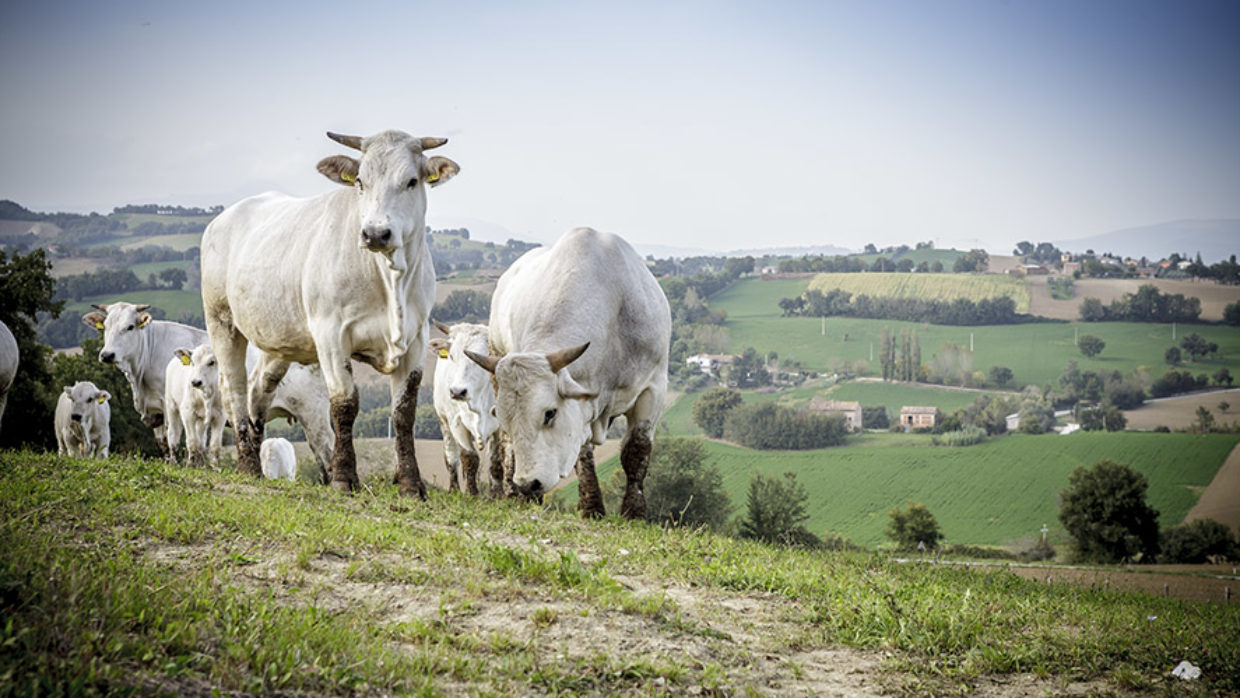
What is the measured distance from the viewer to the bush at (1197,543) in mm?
72875

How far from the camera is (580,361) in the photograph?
10.1 m

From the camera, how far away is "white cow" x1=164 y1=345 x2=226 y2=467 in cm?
1870

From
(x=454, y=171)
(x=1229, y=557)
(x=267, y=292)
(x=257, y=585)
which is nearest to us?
(x=257, y=585)

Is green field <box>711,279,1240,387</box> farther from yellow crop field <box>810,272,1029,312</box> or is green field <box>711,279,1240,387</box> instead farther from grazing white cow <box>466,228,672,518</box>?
grazing white cow <box>466,228,672,518</box>

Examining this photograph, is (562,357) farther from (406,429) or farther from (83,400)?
(83,400)

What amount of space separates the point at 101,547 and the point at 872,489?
311 feet

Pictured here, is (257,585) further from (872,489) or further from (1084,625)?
(872,489)

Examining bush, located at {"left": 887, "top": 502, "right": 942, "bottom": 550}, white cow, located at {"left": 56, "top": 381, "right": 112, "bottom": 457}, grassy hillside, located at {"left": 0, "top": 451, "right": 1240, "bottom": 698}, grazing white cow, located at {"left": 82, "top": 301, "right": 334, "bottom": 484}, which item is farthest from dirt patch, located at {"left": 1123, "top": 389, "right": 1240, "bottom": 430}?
grassy hillside, located at {"left": 0, "top": 451, "right": 1240, "bottom": 698}

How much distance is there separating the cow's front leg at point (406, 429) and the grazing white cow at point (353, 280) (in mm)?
11

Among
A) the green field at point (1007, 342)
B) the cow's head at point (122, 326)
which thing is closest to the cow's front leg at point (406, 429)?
the cow's head at point (122, 326)

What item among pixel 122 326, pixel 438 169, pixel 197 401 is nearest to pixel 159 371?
pixel 122 326

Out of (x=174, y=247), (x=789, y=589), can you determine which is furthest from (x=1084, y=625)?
(x=174, y=247)

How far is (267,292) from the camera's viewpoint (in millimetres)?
12047

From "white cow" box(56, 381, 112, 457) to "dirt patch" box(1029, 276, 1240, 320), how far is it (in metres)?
150
